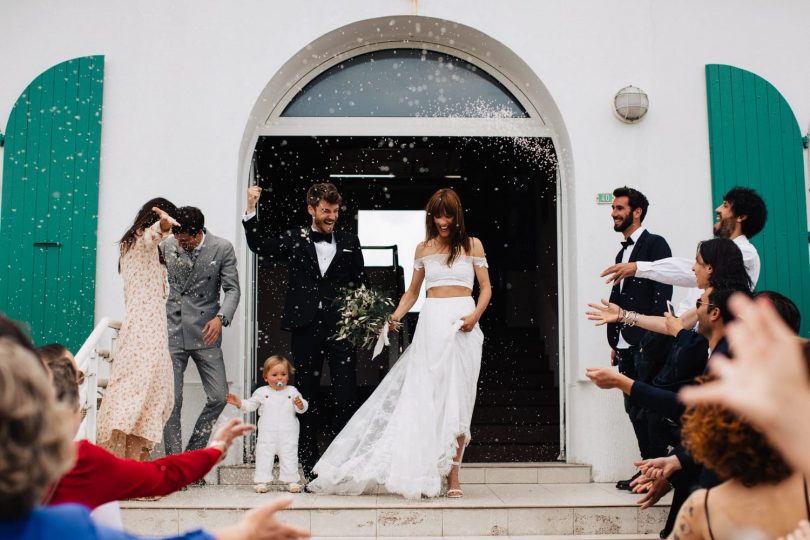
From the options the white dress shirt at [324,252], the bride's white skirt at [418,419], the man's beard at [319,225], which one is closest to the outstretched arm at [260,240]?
the white dress shirt at [324,252]

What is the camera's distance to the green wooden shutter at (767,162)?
7.05 meters

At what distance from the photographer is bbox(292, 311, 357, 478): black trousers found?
258 inches

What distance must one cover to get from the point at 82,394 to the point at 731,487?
4.47 m

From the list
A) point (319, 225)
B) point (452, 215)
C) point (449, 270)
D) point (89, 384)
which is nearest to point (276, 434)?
point (89, 384)

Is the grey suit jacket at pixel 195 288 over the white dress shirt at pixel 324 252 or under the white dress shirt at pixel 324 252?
under

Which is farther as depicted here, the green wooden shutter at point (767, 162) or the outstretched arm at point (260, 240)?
the green wooden shutter at point (767, 162)

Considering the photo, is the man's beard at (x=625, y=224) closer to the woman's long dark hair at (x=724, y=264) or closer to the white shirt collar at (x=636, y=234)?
the white shirt collar at (x=636, y=234)

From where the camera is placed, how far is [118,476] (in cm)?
252

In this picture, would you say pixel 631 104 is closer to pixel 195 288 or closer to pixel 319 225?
pixel 319 225

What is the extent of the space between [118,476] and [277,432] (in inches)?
149

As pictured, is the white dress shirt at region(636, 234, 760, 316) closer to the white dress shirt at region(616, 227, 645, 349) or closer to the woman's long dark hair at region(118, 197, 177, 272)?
the white dress shirt at region(616, 227, 645, 349)

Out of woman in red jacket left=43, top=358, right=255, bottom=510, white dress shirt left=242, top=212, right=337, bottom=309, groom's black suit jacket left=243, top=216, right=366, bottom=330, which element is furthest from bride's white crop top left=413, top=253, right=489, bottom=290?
woman in red jacket left=43, top=358, right=255, bottom=510

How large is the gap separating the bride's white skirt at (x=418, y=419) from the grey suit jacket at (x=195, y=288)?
1.28 m

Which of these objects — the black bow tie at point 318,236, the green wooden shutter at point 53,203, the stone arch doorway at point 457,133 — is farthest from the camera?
the stone arch doorway at point 457,133
